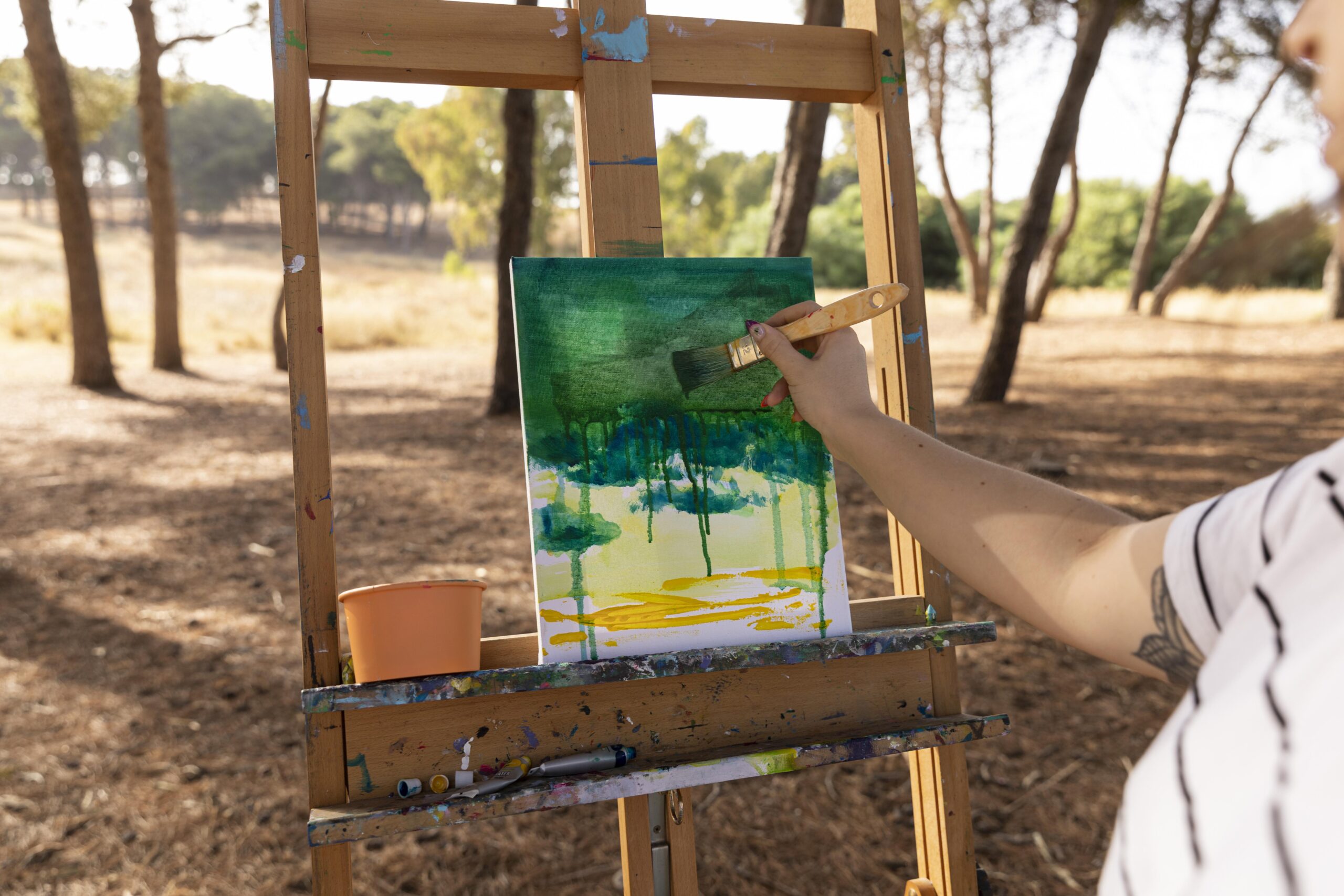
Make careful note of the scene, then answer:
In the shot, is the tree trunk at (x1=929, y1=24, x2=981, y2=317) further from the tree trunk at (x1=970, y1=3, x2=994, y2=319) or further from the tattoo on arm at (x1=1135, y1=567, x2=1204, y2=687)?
the tattoo on arm at (x1=1135, y1=567, x2=1204, y2=687)

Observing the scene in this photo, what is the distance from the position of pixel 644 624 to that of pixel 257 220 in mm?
40959

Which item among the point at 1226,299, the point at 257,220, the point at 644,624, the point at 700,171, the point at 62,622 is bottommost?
the point at 62,622

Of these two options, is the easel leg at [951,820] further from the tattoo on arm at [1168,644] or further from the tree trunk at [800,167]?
the tree trunk at [800,167]

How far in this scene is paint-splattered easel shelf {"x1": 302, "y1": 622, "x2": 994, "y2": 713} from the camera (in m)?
1.36

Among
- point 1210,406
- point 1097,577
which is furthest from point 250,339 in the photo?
point 1097,577

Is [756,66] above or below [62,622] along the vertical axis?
above

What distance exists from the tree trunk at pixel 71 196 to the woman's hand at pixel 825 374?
26.2ft

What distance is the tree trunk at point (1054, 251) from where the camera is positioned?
33.1 feet

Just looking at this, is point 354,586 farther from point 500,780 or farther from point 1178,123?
point 1178,123

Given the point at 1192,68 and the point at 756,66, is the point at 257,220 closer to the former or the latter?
the point at 1192,68

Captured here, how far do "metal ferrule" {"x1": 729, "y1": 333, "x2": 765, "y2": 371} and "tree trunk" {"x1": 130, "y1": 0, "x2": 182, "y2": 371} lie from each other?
28.0 ft

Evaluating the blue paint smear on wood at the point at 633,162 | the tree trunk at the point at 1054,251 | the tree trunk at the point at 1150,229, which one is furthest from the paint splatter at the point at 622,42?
the tree trunk at the point at 1150,229

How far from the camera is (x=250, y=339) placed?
12398mm

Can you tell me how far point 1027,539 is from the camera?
1002 mm
